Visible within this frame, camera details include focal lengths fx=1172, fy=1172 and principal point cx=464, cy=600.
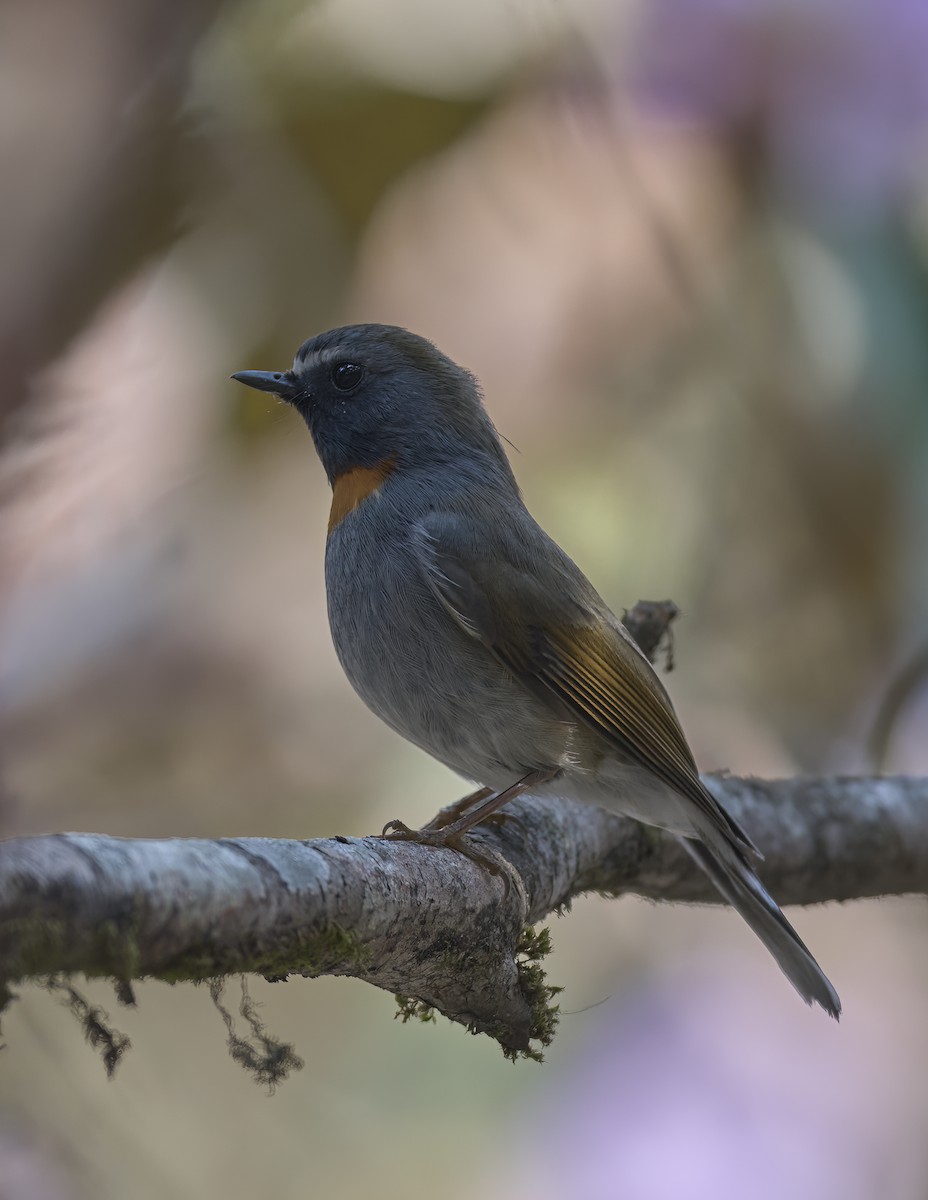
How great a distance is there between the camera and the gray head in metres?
3.31

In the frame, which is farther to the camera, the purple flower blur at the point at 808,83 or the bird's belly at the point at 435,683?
the purple flower blur at the point at 808,83

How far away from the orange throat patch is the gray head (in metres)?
0.03

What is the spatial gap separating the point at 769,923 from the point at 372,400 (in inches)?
70.2

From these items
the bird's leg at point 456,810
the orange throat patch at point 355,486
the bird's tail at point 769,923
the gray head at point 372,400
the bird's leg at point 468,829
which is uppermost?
the gray head at point 372,400

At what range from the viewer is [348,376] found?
336 centimetres

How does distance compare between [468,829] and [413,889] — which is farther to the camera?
[468,829]

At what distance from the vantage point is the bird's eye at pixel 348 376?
11.0 ft

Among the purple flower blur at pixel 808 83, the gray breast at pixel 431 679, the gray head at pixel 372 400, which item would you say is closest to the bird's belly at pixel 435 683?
the gray breast at pixel 431 679

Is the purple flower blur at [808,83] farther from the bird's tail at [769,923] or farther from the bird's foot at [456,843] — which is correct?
the bird's foot at [456,843]

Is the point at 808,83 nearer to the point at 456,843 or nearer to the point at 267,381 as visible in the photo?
the point at 267,381

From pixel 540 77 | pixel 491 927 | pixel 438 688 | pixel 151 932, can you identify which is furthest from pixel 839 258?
pixel 151 932

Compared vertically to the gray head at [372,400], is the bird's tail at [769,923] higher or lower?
lower

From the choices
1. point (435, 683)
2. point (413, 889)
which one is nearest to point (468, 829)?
point (435, 683)

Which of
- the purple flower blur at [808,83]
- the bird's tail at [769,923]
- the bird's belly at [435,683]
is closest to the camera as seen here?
the bird's belly at [435,683]
